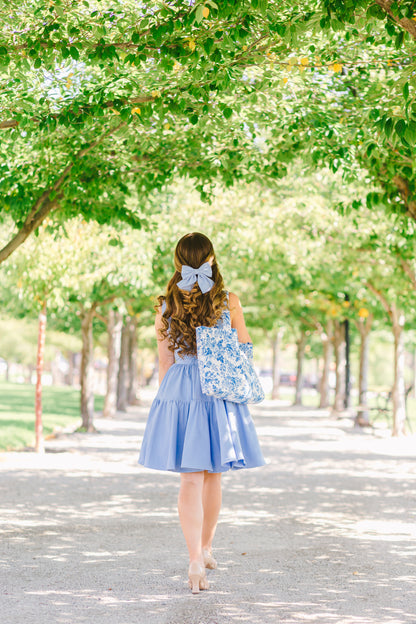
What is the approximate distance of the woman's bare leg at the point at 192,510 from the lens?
4831mm

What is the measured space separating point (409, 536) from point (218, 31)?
14.8 ft

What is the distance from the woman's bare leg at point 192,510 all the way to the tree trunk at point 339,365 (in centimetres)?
2125

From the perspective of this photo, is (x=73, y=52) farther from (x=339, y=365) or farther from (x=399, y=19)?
(x=339, y=365)

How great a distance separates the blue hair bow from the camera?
509cm

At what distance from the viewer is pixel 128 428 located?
65.7 ft

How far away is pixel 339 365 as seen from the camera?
2633cm

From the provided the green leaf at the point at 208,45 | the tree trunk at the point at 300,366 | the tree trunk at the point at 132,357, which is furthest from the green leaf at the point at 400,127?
the tree trunk at the point at 300,366

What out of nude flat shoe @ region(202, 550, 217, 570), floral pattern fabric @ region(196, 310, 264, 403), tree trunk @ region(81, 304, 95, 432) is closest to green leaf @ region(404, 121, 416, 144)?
floral pattern fabric @ region(196, 310, 264, 403)

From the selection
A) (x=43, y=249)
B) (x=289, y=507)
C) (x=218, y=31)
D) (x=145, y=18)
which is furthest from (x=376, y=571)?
(x=43, y=249)

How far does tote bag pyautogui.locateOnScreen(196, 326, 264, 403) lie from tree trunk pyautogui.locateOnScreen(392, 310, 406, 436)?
13407 millimetres

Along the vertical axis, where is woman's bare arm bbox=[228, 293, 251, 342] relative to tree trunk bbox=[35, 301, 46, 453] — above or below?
above

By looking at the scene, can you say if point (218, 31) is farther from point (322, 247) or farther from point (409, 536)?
point (322, 247)

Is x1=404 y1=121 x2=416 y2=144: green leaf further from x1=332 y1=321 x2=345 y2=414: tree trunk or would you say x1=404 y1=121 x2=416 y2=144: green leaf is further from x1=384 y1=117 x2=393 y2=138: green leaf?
x1=332 y1=321 x2=345 y2=414: tree trunk

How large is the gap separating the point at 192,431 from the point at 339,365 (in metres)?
22.0
